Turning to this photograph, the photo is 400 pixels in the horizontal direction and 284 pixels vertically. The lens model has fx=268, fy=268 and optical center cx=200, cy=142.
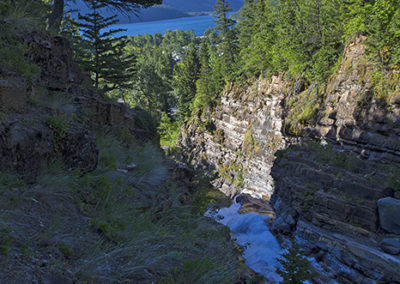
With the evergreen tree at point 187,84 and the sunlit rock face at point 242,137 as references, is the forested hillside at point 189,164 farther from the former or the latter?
the evergreen tree at point 187,84

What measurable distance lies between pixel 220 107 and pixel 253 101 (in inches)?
265

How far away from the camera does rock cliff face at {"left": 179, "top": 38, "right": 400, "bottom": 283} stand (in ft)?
30.9

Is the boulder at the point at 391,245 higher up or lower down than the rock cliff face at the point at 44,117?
lower down

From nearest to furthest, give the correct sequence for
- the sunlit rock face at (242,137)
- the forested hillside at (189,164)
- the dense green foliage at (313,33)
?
the forested hillside at (189,164)
the dense green foliage at (313,33)
the sunlit rock face at (242,137)

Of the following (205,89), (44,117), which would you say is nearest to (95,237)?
(44,117)

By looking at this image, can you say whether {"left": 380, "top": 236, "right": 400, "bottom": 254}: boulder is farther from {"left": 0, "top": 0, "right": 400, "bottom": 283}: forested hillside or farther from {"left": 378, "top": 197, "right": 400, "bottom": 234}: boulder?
{"left": 378, "top": 197, "right": 400, "bottom": 234}: boulder

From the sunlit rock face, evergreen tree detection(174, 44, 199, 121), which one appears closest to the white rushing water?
the sunlit rock face

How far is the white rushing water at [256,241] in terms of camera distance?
10.2m

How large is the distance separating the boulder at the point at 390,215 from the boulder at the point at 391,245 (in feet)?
2.19

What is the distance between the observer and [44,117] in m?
4.69

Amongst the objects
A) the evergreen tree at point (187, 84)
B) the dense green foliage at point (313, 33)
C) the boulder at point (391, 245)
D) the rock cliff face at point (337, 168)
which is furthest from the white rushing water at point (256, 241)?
the evergreen tree at point (187, 84)

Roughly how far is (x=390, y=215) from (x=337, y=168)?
3614mm

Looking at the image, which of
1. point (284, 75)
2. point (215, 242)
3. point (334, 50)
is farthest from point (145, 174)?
point (284, 75)

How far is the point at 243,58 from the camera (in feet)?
103
